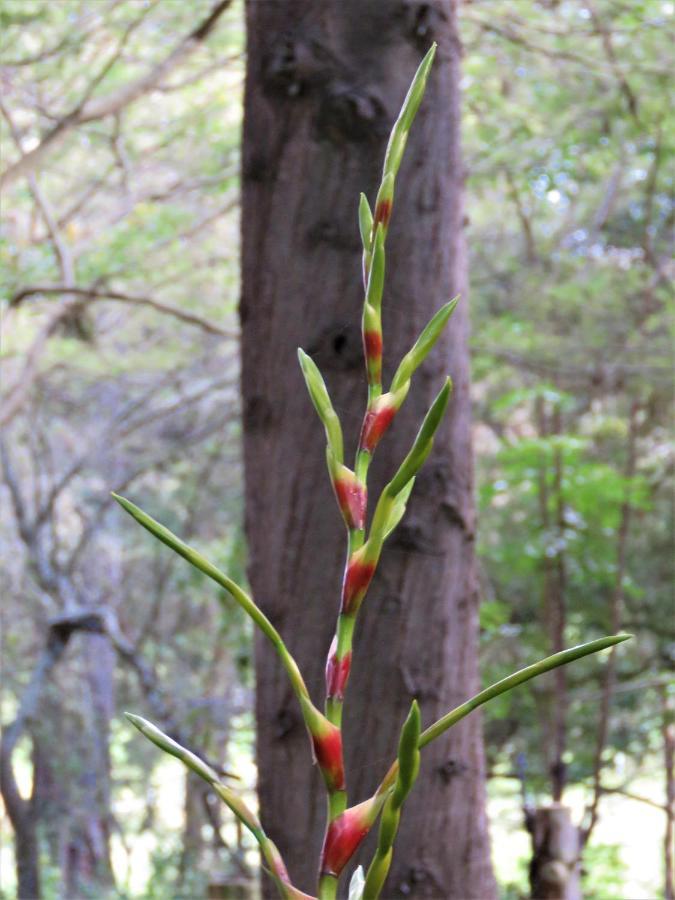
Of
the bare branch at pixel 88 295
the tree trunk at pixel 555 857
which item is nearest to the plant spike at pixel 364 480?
the tree trunk at pixel 555 857

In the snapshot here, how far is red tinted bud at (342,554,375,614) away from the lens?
0.38 metres

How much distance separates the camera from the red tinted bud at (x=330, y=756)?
0.37 metres

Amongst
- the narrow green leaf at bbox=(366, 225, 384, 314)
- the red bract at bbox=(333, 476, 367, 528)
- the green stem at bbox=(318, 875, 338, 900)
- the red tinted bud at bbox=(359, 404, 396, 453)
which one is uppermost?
the narrow green leaf at bbox=(366, 225, 384, 314)

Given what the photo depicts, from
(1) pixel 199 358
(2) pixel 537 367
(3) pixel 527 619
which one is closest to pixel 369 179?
(2) pixel 537 367

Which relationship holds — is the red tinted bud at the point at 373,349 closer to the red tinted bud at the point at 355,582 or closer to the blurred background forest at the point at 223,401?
the red tinted bud at the point at 355,582

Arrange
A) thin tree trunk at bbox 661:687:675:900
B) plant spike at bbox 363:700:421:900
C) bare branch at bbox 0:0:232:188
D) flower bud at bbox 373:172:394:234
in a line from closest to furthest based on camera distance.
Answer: plant spike at bbox 363:700:421:900
flower bud at bbox 373:172:394:234
thin tree trunk at bbox 661:687:675:900
bare branch at bbox 0:0:232:188

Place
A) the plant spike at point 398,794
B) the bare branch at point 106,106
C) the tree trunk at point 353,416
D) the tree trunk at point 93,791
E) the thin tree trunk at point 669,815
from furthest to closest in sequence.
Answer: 1. the tree trunk at point 93,791
2. the bare branch at point 106,106
3. the thin tree trunk at point 669,815
4. the tree trunk at point 353,416
5. the plant spike at point 398,794

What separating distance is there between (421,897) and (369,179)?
2.42ft

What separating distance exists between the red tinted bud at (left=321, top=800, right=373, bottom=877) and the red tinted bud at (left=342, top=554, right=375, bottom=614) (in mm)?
68

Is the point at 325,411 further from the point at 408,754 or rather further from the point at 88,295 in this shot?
the point at 88,295

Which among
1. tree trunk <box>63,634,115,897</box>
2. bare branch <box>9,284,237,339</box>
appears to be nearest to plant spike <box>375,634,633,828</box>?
bare branch <box>9,284,237,339</box>

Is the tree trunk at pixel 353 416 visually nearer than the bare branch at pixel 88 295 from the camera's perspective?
Yes

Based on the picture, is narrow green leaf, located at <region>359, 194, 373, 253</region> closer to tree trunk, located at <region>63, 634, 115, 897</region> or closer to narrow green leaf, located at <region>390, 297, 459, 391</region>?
narrow green leaf, located at <region>390, 297, 459, 391</region>

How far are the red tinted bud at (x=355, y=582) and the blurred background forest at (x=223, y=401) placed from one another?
2460 millimetres
